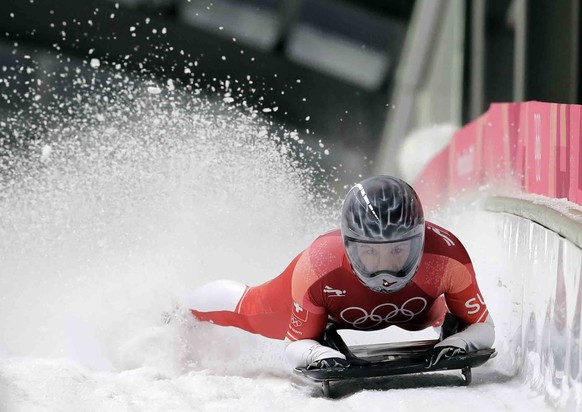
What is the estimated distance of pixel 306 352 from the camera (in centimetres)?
A: 386

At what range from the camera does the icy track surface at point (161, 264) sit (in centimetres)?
360

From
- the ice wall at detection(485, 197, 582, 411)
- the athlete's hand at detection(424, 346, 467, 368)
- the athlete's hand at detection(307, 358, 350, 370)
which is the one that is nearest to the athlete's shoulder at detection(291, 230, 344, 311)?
the athlete's hand at detection(307, 358, 350, 370)

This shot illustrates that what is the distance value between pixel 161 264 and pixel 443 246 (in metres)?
2.37

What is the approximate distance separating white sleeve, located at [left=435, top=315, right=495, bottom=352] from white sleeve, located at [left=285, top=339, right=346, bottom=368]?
16.0 inches

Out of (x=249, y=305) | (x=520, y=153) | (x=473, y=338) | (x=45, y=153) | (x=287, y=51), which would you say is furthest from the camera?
(x=287, y=51)

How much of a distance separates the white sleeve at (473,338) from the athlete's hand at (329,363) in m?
0.37

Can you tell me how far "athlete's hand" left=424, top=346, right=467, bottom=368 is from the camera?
3.74 metres

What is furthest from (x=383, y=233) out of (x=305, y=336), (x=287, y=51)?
(x=287, y=51)

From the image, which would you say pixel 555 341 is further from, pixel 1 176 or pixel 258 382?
pixel 1 176

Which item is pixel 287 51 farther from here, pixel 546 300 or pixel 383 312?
pixel 546 300

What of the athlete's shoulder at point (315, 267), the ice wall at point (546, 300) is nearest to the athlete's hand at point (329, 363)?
the athlete's shoulder at point (315, 267)

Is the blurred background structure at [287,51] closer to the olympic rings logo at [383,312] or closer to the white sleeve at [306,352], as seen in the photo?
the olympic rings logo at [383,312]

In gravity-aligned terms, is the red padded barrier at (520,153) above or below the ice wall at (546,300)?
above

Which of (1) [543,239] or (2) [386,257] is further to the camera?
(1) [543,239]
